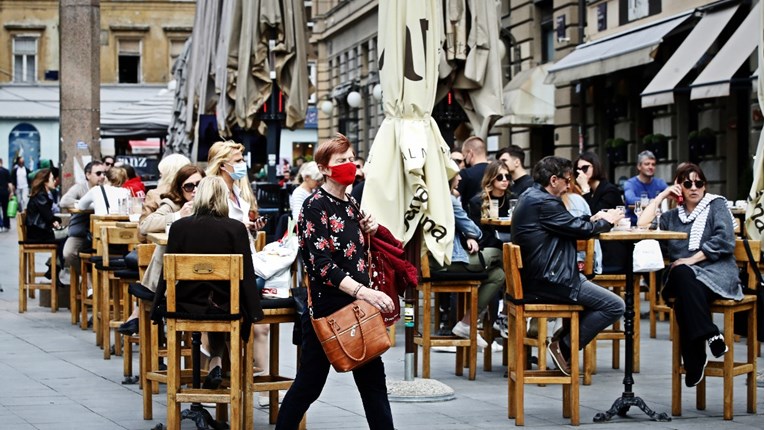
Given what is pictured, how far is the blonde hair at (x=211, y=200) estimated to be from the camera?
8539 mm

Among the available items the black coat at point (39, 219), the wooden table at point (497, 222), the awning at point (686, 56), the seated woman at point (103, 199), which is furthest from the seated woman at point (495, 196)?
the awning at point (686, 56)

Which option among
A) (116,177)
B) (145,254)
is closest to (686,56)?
(116,177)

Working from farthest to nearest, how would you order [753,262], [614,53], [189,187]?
[614,53], [189,187], [753,262]

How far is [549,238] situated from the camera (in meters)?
9.35

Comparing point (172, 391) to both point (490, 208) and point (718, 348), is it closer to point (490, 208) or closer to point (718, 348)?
point (718, 348)

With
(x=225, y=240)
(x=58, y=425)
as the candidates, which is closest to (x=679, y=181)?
(x=225, y=240)

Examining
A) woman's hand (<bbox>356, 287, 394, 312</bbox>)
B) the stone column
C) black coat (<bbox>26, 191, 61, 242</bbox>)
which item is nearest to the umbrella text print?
woman's hand (<bbox>356, 287, 394, 312</bbox>)

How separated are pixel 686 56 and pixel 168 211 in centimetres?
1329

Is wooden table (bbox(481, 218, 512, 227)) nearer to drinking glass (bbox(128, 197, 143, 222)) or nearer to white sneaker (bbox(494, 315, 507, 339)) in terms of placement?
white sneaker (bbox(494, 315, 507, 339))

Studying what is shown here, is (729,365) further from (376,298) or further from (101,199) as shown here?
(101,199)

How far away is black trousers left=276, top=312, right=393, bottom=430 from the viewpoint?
298 inches

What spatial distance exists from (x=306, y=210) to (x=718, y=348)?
10.5 feet

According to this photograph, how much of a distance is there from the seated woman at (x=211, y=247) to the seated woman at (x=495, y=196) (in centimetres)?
384

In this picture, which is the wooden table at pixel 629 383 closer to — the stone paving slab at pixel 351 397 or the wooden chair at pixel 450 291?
the stone paving slab at pixel 351 397
